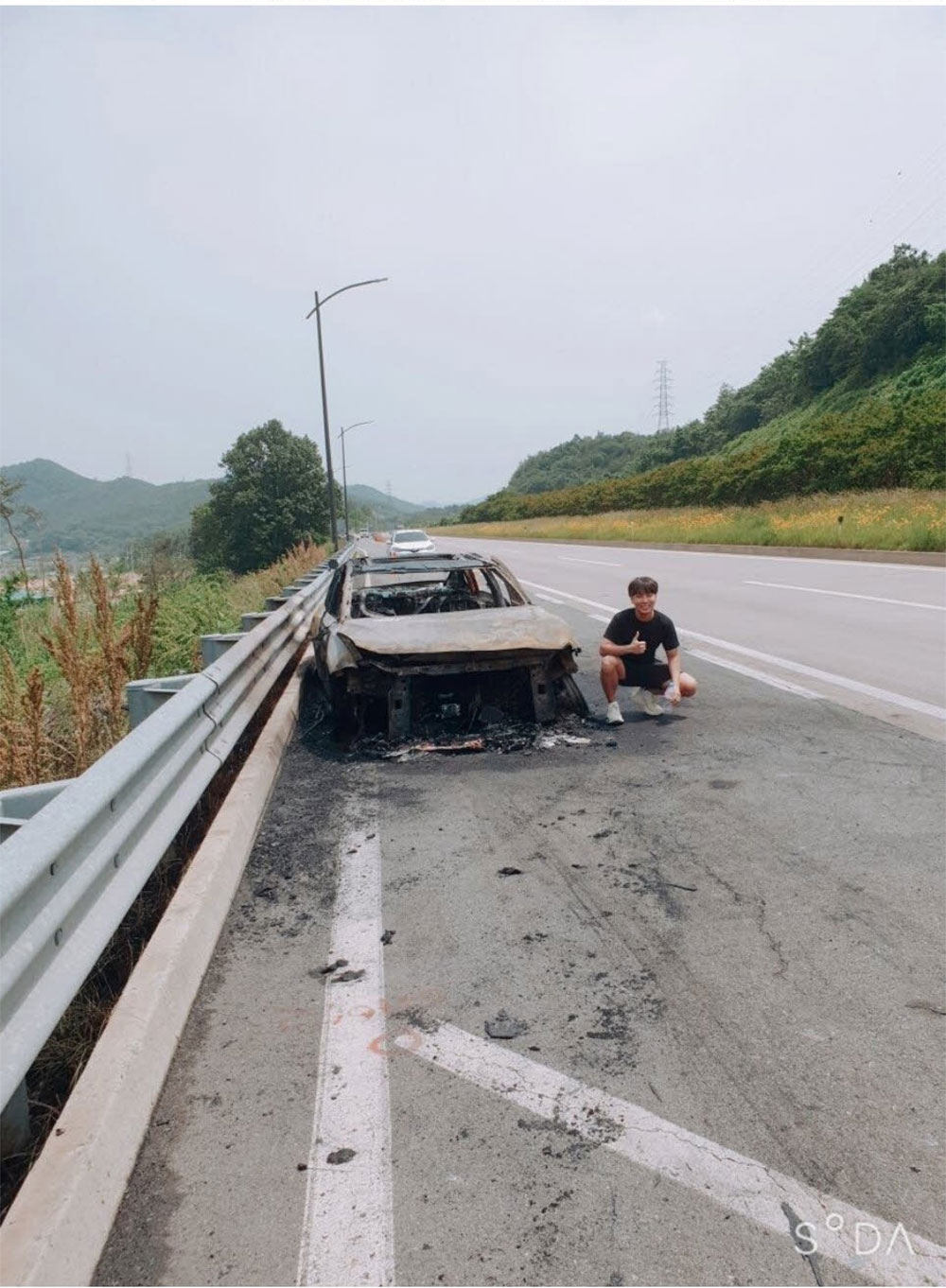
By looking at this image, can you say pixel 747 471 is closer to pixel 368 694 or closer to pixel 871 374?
pixel 871 374

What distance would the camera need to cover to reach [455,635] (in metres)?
6.15

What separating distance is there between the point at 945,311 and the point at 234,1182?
208 ft

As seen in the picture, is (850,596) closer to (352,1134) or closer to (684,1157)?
(684,1157)

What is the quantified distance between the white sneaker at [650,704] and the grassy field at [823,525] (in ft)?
48.6

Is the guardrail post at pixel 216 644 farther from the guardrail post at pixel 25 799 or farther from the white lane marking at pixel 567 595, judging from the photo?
the white lane marking at pixel 567 595

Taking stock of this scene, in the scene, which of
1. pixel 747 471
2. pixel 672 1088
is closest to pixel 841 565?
pixel 672 1088

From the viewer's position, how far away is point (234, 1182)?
2184mm

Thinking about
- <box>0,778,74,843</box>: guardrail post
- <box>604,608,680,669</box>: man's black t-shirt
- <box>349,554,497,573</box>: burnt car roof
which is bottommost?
<box>604,608,680,669</box>: man's black t-shirt

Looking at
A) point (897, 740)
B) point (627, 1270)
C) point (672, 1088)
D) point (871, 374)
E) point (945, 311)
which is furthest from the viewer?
point (871, 374)

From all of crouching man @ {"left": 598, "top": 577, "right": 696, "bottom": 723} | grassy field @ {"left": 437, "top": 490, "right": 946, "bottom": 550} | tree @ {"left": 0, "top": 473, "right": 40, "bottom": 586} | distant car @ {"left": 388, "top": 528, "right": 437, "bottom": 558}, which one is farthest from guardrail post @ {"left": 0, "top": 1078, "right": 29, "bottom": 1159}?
distant car @ {"left": 388, "top": 528, "right": 437, "bottom": 558}

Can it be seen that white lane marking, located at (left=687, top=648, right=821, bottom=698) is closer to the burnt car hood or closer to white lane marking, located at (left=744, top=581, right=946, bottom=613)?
the burnt car hood

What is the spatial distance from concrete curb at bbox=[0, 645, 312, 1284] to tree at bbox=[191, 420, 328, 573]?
236ft

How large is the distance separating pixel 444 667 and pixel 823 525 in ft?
71.1

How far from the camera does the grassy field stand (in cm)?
2097
